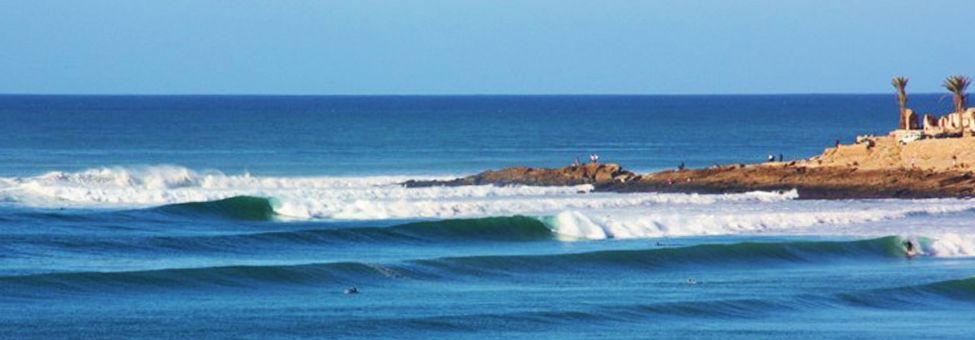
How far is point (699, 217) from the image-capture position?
4478 centimetres

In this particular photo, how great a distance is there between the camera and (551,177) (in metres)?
57.4

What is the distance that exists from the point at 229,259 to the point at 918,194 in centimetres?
2309

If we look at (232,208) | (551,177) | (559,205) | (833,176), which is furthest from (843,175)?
(232,208)

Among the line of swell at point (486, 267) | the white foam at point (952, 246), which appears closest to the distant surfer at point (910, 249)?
the line of swell at point (486, 267)

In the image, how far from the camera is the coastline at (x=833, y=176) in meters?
52.3

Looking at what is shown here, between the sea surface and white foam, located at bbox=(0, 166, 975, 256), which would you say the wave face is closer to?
the sea surface

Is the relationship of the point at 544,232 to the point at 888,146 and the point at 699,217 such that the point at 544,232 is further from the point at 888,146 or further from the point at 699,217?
the point at 888,146

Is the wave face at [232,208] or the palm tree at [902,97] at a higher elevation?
the palm tree at [902,97]

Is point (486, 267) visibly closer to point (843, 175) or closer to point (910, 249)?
point (910, 249)

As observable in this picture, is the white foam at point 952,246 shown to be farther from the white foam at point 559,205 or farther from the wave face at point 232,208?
the wave face at point 232,208

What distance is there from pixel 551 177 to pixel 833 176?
8455 mm

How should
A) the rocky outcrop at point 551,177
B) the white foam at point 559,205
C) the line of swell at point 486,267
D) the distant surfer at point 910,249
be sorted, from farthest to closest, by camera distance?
the rocky outcrop at point 551,177, the white foam at point 559,205, the distant surfer at point 910,249, the line of swell at point 486,267

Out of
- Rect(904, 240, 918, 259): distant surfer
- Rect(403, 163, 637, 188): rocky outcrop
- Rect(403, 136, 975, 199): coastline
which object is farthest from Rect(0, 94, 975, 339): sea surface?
Rect(403, 136, 975, 199): coastline

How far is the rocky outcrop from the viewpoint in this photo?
56.6 m
